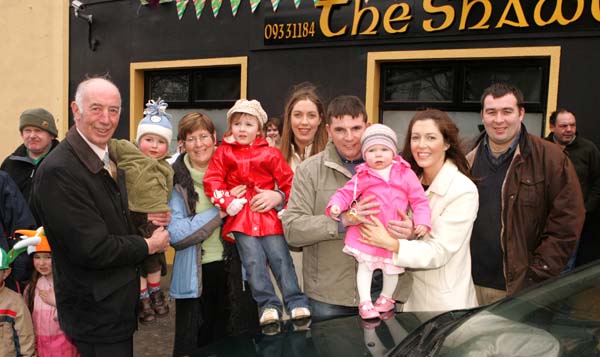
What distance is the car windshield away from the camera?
1.71 meters

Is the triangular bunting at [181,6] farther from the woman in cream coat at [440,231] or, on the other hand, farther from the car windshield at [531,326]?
the car windshield at [531,326]

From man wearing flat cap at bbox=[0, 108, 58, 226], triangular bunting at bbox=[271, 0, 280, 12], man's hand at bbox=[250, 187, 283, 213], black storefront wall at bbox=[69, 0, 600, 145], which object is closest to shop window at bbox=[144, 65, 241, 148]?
black storefront wall at bbox=[69, 0, 600, 145]

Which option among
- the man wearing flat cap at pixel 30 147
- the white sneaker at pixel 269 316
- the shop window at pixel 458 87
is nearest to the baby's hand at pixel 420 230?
the white sneaker at pixel 269 316

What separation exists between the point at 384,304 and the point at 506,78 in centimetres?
437

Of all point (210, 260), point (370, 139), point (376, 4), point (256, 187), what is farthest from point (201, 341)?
point (376, 4)

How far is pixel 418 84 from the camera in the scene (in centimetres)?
653

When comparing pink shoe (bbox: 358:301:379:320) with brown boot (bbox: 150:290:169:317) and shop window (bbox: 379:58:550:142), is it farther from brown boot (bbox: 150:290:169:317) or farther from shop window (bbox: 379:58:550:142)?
shop window (bbox: 379:58:550:142)

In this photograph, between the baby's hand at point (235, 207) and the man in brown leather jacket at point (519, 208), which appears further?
the baby's hand at point (235, 207)

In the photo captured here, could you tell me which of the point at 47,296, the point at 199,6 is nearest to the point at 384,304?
the point at 47,296

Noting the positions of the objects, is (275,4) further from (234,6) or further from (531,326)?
(531,326)

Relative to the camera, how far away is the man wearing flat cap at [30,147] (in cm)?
411

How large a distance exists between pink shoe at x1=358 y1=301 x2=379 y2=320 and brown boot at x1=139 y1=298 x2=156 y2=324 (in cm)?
130

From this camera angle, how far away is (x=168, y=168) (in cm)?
328

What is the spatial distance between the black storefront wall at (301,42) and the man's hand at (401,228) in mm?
3898
